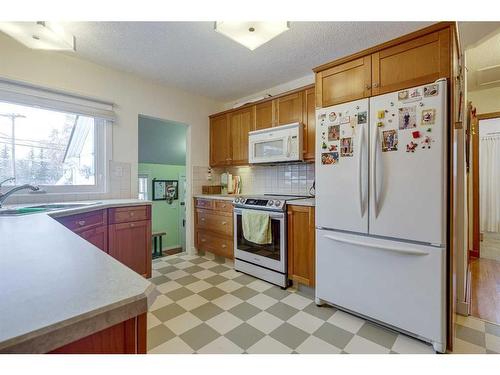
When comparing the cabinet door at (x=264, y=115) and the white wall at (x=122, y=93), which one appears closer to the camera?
the white wall at (x=122, y=93)

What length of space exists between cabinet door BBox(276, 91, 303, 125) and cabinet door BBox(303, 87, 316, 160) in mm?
78

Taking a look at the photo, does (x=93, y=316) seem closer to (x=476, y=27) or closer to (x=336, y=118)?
(x=336, y=118)

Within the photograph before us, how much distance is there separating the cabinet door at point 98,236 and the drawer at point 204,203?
4.57 ft

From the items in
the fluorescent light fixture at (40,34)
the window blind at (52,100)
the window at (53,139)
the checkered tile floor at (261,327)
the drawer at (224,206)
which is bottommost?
the checkered tile floor at (261,327)

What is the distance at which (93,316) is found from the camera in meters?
0.46

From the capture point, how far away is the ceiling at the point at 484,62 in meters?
2.45

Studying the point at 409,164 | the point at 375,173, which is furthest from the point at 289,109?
the point at 409,164

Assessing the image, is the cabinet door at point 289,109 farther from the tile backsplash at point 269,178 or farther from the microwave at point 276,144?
the tile backsplash at point 269,178

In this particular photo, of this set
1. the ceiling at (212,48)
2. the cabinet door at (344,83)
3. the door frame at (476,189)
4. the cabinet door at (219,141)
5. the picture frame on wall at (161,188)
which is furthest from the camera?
the picture frame on wall at (161,188)

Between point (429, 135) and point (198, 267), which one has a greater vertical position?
point (429, 135)

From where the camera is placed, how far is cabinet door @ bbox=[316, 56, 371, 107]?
1903 millimetres

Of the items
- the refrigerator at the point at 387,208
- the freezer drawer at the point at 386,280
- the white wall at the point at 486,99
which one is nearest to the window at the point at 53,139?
the refrigerator at the point at 387,208
